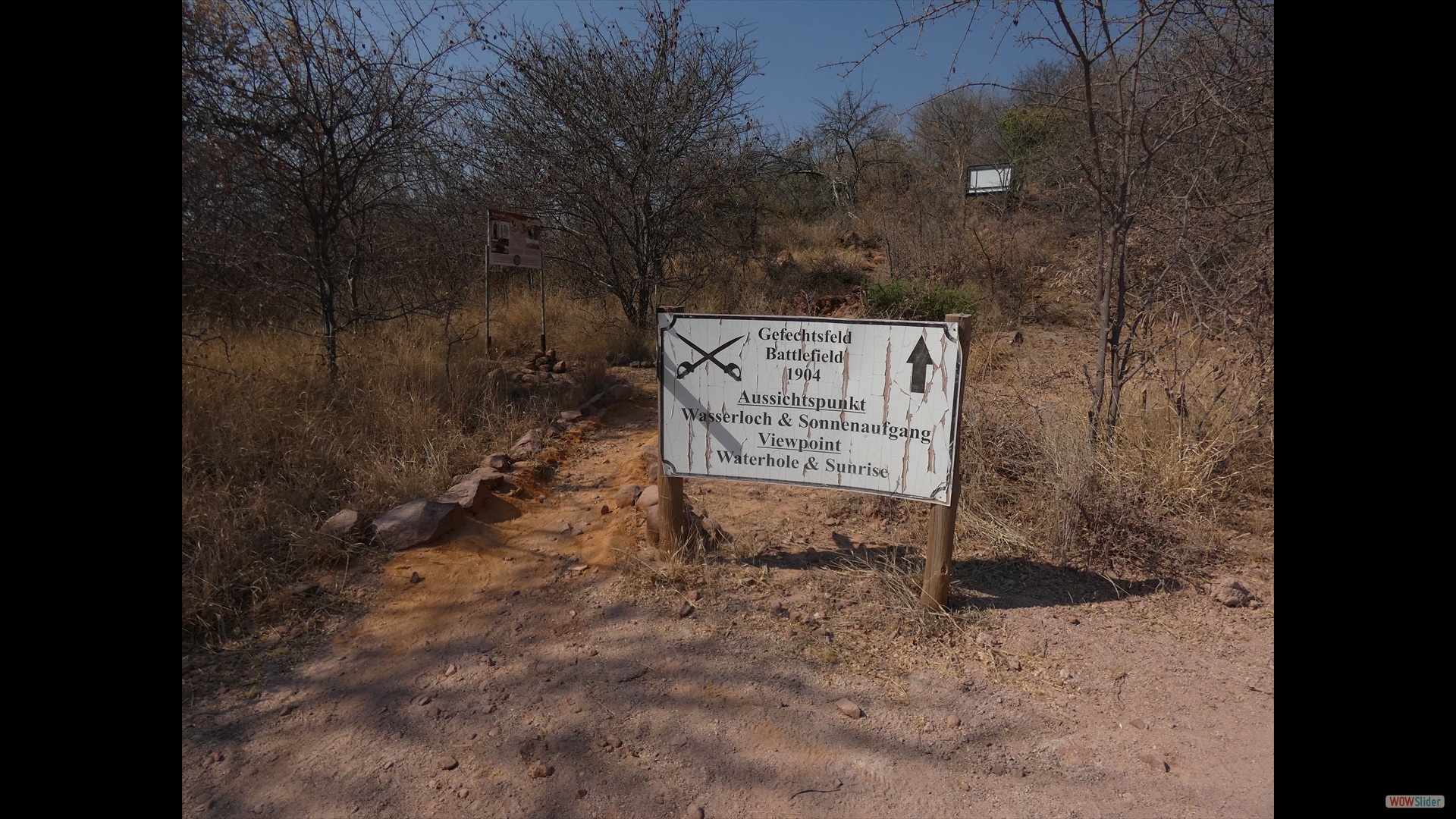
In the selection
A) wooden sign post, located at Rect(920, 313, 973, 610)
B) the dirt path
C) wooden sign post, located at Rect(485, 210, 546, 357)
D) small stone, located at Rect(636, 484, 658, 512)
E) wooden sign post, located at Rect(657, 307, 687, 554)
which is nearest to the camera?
the dirt path

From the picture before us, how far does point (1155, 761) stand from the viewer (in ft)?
7.93

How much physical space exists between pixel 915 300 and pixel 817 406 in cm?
732

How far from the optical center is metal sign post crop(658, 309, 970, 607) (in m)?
3.20

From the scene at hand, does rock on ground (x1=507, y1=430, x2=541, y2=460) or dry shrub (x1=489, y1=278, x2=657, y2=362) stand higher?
dry shrub (x1=489, y1=278, x2=657, y2=362)

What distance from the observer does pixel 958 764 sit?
241 centimetres

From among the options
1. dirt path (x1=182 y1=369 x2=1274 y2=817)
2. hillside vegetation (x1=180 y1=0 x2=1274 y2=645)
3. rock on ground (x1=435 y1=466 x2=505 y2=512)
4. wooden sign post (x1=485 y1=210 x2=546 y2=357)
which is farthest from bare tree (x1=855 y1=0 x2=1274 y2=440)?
wooden sign post (x1=485 y1=210 x2=546 y2=357)

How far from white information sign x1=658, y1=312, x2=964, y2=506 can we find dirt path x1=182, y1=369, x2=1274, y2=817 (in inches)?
23.1

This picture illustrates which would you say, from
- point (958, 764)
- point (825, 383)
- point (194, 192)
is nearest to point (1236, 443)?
point (825, 383)

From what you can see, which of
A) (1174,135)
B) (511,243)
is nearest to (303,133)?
(511,243)

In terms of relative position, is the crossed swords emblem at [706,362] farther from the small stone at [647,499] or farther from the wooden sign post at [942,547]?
the wooden sign post at [942,547]

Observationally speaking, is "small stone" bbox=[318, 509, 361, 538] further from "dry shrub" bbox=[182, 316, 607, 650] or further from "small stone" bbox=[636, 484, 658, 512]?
"small stone" bbox=[636, 484, 658, 512]

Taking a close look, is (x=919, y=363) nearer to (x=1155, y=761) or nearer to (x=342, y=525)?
(x=1155, y=761)

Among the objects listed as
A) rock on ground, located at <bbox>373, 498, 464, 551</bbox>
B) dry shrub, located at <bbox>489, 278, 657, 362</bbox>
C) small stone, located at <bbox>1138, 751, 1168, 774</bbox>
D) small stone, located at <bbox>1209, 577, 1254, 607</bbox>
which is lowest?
small stone, located at <bbox>1138, 751, 1168, 774</bbox>
